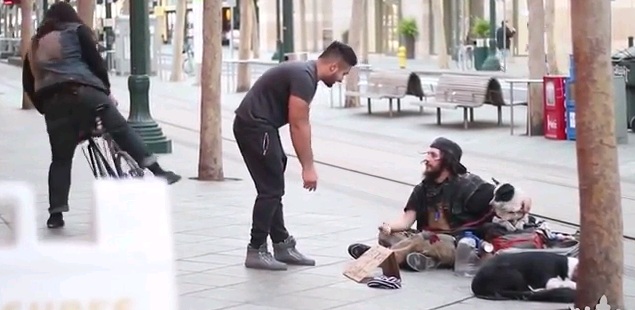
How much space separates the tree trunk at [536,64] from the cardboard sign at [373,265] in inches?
429

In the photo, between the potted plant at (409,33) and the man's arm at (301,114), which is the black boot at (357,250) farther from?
the potted plant at (409,33)

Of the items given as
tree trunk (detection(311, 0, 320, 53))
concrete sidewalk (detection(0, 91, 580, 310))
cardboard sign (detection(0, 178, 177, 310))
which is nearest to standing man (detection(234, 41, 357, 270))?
concrete sidewalk (detection(0, 91, 580, 310))

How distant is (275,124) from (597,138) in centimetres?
246

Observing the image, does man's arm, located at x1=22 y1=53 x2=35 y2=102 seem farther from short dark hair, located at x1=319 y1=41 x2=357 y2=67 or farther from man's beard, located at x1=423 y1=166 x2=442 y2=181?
man's beard, located at x1=423 y1=166 x2=442 y2=181

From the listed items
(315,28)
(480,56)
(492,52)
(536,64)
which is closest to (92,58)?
(536,64)

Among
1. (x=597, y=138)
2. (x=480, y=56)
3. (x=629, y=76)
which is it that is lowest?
(x=597, y=138)

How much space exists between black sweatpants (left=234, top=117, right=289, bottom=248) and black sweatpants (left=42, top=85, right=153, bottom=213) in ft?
4.28

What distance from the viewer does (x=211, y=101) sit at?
511 inches

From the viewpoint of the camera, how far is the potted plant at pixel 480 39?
42906 millimetres

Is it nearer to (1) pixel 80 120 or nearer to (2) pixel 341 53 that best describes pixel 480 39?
(1) pixel 80 120

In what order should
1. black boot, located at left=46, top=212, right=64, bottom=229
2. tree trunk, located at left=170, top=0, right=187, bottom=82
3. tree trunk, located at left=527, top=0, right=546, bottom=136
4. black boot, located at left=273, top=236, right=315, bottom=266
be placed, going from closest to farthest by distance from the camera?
black boot, located at left=273, top=236, right=315, bottom=266 < black boot, located at left=46, top=212, right=64, bottom=229 < tree trunk, located at left=527, top=0, right=546, bottom=136 < tree trunk, located at left=170, top=0, right=187, bottom=82

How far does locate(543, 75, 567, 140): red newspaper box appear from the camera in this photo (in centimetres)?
1733

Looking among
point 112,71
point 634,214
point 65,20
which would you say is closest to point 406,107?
point 634,214

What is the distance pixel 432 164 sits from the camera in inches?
316
